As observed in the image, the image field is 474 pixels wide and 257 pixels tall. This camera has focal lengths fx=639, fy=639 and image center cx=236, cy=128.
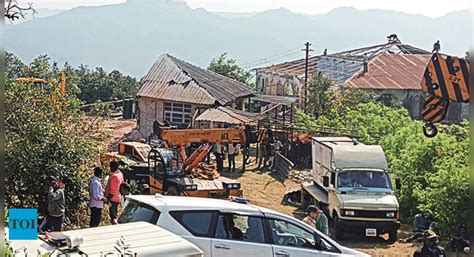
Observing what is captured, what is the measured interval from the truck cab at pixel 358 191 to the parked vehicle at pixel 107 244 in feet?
30.9

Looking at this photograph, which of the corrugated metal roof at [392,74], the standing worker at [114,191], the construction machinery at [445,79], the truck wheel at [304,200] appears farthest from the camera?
the corrugated metal roof at [392,74]

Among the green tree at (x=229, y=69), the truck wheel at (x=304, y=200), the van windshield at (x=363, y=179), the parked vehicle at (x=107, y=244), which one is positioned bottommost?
the truck wheel at (x=304, y=200)

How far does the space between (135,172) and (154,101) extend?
14568 mm

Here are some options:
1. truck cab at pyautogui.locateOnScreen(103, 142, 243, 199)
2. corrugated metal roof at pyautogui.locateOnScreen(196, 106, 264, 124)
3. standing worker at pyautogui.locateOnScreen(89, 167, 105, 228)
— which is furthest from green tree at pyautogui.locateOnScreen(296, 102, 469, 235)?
standing worker at pyautogui.locateOnScreen(89, 167, 105, 228)

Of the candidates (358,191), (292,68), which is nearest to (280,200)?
(358,191)

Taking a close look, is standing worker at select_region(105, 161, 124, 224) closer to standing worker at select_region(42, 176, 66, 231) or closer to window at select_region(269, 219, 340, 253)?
standing worker at select_region(42, 176, 66, 231)

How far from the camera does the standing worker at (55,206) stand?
11.7 meters

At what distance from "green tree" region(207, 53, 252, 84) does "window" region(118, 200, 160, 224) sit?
45.7 metres

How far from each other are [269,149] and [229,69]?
2904 cm

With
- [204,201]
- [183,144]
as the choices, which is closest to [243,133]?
[183,144]

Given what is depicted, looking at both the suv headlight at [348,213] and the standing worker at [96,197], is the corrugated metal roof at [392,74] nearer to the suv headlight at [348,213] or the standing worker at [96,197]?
the suv headlight at [348,213]

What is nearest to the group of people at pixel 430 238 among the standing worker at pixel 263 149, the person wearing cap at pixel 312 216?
the person wearing cap at pixel 312 216

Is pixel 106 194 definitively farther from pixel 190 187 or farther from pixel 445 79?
pixel 445 79

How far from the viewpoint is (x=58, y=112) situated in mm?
14016
